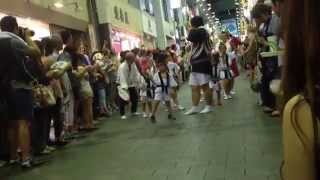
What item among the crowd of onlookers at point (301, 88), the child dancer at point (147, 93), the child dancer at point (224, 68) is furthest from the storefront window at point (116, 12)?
the crowd of onlookers at point (301, 88)

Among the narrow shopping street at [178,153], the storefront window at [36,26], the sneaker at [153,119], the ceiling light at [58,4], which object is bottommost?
the narrow shopping street at [178,153]

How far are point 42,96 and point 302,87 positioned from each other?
692 cm

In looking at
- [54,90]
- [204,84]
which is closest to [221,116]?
[204,84]

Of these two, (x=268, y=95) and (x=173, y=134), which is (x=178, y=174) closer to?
(x=173, y=134)

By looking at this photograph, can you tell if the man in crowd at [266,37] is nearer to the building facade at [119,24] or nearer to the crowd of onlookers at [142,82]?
the crowd of onlookers at [142,82]

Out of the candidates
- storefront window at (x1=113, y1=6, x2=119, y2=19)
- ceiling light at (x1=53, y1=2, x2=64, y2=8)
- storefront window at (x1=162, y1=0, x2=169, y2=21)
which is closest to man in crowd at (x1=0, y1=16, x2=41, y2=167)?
ceiling light at (x1=53, y1=2, x2=64, y2=8)

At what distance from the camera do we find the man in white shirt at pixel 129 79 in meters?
12.5

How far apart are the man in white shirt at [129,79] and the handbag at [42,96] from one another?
440cm

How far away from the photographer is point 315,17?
115 centimetres

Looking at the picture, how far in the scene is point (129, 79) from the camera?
12633mm

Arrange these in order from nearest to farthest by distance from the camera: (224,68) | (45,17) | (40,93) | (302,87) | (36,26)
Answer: (302,87) → (40,93) → (224,68) → (36,26) → (45,17)

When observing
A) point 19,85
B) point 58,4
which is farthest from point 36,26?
point 19,85

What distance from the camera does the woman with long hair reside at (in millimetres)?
1150

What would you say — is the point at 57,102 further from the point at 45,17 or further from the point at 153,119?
the point at 45,17
